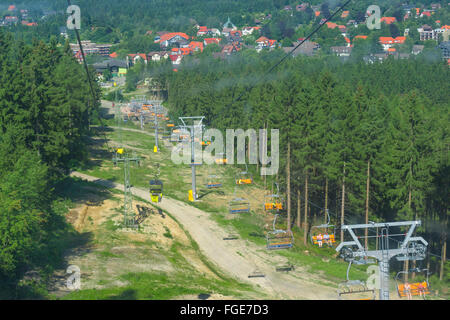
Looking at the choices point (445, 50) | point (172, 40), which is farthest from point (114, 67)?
point (445, 50)

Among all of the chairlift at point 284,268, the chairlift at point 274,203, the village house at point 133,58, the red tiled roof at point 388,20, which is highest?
the red tiled roof at point 388,20

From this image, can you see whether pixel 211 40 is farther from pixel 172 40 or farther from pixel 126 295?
pixel 126 295

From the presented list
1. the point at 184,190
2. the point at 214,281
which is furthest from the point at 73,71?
the point at 214,281

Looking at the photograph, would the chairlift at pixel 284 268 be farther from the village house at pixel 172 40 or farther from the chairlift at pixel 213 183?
→ the village house at pixel 172 40

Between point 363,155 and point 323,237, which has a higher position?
point 363,155

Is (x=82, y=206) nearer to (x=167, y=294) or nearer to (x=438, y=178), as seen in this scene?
(x=167, y=294)

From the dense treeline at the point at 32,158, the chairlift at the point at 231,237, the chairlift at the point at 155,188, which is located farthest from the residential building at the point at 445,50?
the chairlift at the point at 155,188

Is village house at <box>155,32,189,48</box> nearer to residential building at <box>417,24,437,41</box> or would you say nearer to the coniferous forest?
residential building at <box>417,24,437,41</box>
